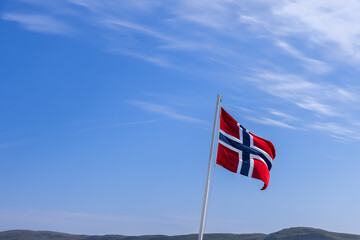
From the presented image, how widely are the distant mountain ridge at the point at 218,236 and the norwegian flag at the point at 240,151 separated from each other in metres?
60.1

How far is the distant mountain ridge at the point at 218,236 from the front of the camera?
80062 millimetres

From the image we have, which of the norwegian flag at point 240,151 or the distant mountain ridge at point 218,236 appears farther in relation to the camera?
the distant mountain ridge at point 218,236

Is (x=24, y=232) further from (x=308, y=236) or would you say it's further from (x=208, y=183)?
(x=208, y=183)

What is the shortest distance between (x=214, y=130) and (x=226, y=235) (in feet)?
234

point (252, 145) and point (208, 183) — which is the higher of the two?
point (252, 145)

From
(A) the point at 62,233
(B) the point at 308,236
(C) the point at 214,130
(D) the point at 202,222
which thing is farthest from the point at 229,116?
(A) the point at 62,233

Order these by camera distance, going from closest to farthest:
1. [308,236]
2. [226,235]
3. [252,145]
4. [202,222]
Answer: [202,222] < [252,145] < [308,236] < [226,235]

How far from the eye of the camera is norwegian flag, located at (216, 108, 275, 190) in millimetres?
22062

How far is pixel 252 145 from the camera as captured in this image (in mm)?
22625

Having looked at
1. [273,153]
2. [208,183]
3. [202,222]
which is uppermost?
[273,153]

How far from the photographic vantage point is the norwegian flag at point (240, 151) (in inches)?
869

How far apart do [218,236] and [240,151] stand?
2729 inches

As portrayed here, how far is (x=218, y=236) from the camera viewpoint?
293 ft

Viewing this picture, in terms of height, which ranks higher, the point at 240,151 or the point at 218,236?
the point at 218,236
